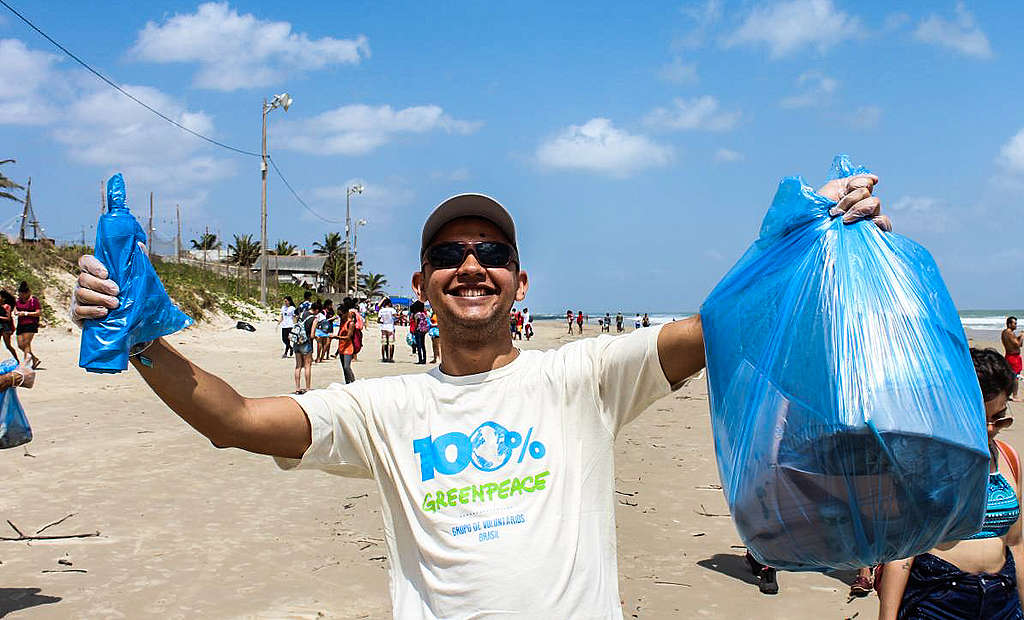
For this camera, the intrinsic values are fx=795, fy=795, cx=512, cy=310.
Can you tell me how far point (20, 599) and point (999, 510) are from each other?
4765mm

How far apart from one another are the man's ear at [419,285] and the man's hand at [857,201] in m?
1.13

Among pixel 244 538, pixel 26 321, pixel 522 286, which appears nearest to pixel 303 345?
pixel 26 321

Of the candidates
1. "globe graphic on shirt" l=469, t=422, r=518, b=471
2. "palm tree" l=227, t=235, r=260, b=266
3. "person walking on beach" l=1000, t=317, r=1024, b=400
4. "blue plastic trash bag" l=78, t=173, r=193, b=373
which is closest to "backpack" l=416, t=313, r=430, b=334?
"person walking on beach" l=1000, t=317, r=1024, b=400

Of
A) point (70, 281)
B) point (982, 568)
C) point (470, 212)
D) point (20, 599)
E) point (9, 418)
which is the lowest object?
point (20, 599)

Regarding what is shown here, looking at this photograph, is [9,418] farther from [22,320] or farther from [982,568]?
[22,320]

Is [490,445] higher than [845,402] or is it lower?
lower

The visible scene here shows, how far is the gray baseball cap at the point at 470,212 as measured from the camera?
2.19 m

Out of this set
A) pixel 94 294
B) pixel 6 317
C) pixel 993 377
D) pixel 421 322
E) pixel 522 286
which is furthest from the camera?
pixel 421 322

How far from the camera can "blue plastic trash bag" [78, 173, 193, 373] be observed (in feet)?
5.37

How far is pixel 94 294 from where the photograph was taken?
1661mm

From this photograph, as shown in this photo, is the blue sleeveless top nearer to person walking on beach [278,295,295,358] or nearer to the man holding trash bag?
the man holding trash bag

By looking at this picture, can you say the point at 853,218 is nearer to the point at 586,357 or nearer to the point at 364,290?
the point at 586,357

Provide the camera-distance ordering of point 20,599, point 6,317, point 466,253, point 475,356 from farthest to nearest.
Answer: point 6,317, point 20,599, point 466,253, point 475,356

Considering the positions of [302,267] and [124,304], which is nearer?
[124,304]
